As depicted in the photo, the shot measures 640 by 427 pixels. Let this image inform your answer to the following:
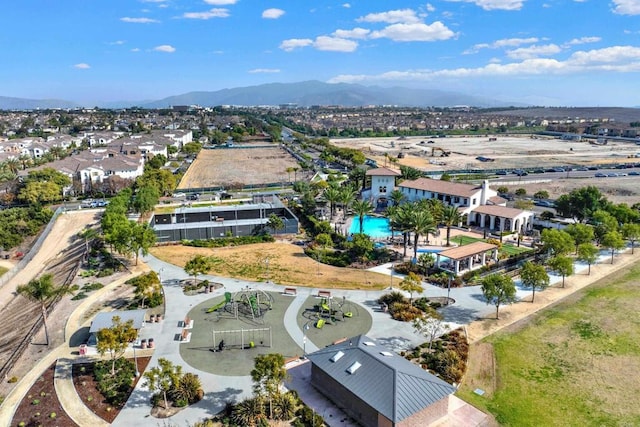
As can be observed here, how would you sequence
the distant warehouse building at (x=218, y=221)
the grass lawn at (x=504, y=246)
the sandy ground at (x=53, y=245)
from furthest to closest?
1. the distant warehouse building at (x=218, y=221)
2. the grass lawn at (x=504, y=246)
3. the sandy ground at (x=53, y=245)

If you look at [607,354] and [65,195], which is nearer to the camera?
[607,354]

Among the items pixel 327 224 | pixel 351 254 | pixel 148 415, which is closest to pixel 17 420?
pixel 148 415

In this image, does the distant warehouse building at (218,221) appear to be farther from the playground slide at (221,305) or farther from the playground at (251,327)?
the playground slide at (221,305)

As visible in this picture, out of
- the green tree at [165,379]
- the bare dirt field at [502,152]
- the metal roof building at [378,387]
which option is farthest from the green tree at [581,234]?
the bare dirt field at [502,152]

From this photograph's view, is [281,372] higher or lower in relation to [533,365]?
higher

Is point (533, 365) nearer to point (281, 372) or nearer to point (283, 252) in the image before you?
point (281, 372)
